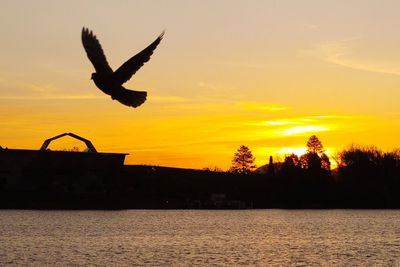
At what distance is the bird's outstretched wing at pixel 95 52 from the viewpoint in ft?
42.3

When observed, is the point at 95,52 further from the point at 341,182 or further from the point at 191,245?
the point at 341,182

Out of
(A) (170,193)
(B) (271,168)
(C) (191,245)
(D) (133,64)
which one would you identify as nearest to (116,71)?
(D) (133,64)

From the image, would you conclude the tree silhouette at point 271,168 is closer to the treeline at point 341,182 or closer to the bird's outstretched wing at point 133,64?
the treeline at point 341,182

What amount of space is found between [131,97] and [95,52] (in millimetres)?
964

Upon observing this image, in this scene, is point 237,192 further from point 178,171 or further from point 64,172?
point 64,172

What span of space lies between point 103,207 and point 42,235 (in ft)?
165

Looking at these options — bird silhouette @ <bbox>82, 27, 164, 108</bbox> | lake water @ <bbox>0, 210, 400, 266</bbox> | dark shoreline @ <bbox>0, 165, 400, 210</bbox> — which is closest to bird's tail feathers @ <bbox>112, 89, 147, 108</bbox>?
bird silhouette @ <bbox>82, 27, 164, 108</bbox>

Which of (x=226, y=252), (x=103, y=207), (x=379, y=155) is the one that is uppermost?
(x=379, y=155)

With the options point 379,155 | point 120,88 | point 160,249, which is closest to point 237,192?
point 379,155

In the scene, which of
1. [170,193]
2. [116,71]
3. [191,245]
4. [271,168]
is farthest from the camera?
[271,168]

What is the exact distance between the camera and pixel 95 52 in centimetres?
1314

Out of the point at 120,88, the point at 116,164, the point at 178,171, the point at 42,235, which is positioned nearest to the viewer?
the point at 120,88

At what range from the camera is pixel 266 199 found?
132125 mm

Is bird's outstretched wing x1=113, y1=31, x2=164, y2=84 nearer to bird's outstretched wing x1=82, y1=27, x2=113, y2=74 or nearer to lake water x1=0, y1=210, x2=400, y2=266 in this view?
bird's outstretched wing x1=82, y1=27, x2=113, y2=74
